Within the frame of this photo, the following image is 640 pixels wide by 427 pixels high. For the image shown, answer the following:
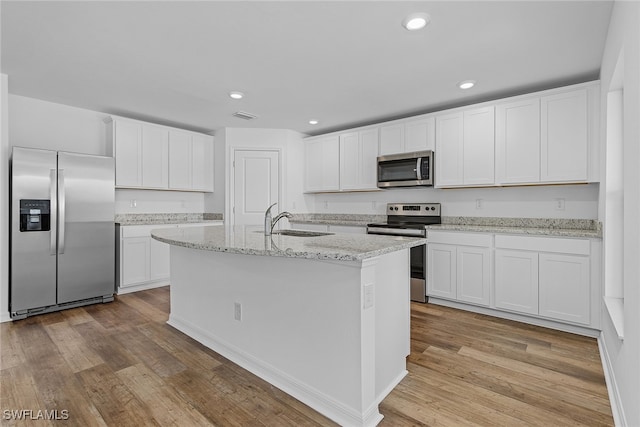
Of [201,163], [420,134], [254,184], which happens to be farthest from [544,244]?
[201,163]

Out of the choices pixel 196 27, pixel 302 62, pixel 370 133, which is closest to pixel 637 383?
pixel 302 62

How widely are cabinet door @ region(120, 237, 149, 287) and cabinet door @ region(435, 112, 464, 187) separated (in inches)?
153

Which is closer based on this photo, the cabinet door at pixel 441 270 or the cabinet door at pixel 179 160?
the cabinet door at pixel 441 270

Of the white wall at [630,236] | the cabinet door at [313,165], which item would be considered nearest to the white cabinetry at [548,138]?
the white wall at [630,236]

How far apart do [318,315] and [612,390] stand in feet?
5.81

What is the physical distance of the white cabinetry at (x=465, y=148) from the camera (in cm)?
349

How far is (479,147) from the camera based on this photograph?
3555 mm

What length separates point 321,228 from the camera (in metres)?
4.84

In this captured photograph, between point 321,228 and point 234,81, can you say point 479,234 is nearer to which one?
point 321,228

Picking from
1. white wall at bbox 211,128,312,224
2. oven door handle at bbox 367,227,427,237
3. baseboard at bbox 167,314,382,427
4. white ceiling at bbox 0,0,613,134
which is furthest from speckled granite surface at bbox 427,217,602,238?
white wall at bbox 211,128,312,224

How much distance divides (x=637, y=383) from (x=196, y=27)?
3.08 metres

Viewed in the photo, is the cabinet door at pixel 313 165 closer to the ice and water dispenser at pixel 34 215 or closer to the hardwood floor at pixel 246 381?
the hardwood floor at pixel 246 381

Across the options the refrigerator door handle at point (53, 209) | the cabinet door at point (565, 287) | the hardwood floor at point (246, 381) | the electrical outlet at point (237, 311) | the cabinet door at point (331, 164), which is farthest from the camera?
the cabinet door at point (331, 164)

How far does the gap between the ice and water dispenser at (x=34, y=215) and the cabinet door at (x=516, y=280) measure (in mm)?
4693
